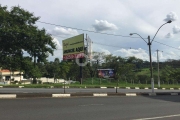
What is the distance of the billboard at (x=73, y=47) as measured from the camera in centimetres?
4478

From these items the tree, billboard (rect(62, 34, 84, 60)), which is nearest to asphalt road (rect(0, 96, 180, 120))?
the tree

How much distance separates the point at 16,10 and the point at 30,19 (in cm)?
131

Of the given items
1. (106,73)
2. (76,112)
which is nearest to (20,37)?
(76,112)

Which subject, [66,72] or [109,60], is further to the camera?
[109,60]

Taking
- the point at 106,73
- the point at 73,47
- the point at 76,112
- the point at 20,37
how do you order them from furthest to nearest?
the point at 106,73
the point at 73,47
the point at 20,37
the point at 76,112

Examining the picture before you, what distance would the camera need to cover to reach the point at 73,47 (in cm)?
4659

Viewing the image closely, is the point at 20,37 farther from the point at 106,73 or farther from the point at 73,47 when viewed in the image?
the point at 106,73

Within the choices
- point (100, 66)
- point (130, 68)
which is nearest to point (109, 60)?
point (100, 66)

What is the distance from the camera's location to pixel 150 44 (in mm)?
26391

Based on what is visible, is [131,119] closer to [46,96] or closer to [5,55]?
[46,96]

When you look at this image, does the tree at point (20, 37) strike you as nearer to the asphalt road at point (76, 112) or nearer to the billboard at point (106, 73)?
the asphalt road at point (76, 112)

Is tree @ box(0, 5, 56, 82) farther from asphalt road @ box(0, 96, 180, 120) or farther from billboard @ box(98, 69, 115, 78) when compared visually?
billboard @ box(98, 69, 115, 78)

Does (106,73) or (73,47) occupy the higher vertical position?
(73,47)

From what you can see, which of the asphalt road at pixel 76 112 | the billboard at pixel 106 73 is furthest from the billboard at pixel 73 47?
the asphalt road at pixel 76 112
